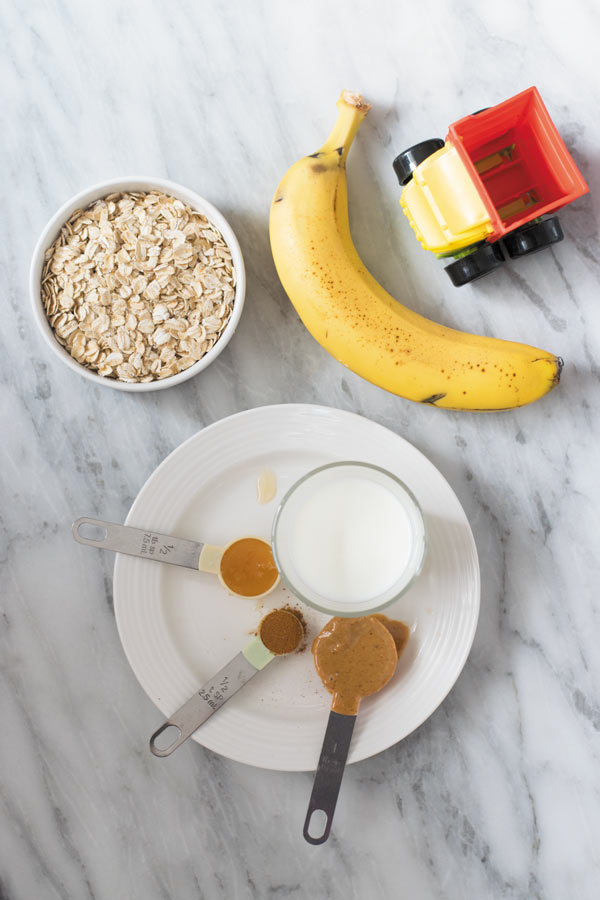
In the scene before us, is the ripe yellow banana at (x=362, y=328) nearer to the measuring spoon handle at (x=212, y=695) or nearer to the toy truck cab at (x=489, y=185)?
the toy truck cab at (x=489, y=185)

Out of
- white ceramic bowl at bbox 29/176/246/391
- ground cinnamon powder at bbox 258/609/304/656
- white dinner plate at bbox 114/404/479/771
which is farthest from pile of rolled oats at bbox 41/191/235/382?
ground cinnamon powder at bbox 258/609/304/656

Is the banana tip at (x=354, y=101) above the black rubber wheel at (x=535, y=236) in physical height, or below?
above

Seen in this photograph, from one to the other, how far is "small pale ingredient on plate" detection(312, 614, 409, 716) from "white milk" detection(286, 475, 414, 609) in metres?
0.07

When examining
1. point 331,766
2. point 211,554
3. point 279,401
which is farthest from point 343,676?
point 279,401

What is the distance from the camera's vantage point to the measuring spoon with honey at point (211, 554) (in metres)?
0.87

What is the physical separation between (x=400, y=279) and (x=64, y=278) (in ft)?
1.58

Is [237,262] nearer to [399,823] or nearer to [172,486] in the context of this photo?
[172,486]

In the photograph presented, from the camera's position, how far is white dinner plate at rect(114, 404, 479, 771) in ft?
2.81

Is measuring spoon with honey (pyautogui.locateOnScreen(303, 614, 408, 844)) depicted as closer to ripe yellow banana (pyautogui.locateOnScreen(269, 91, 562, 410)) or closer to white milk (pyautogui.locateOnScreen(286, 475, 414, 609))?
white milk (pyautogui.locateOnScreen(286, 475, 414, 609))

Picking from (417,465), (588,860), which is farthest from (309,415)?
(588,860)

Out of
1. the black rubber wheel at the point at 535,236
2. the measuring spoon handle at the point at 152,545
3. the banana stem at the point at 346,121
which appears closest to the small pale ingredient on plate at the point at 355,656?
the measuring spoon handle at the point at 152,545

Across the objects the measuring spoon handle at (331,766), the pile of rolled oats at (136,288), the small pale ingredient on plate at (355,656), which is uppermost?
the pile of rolled oats at (136,288)

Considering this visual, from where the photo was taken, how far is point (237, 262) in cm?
88

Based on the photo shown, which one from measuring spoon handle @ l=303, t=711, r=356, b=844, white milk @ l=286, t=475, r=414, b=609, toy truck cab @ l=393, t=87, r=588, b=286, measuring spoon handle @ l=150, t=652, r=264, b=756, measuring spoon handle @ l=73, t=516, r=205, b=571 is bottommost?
measuring spoon handle @ l=303, t=711, r=356, b=844
